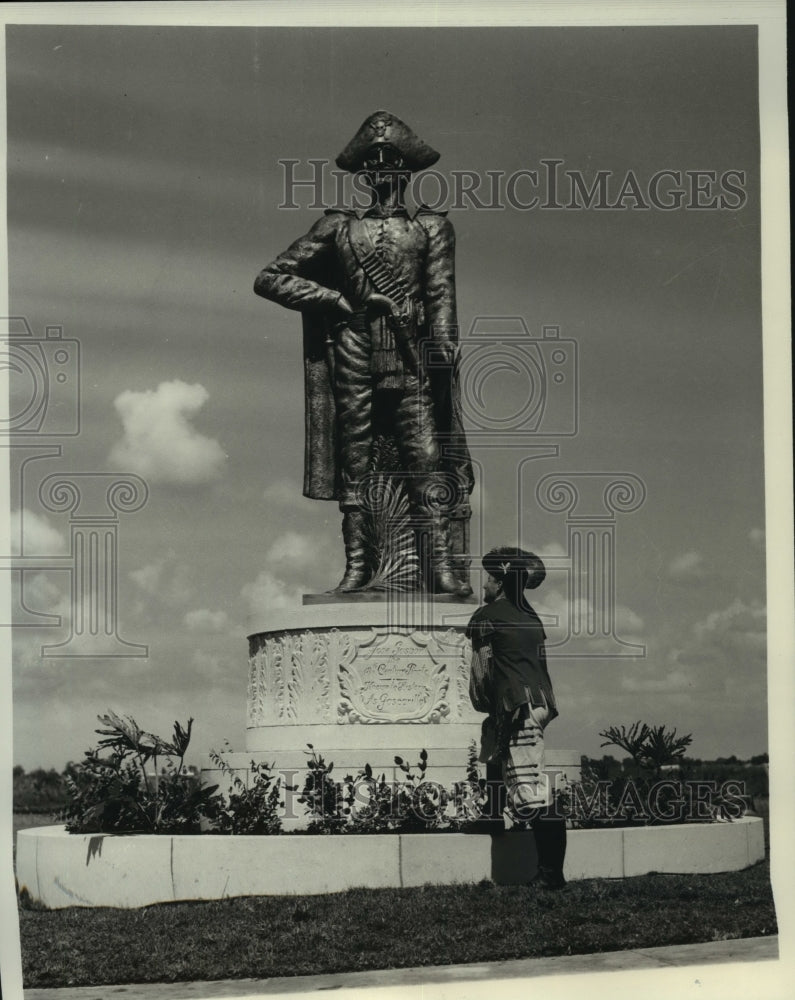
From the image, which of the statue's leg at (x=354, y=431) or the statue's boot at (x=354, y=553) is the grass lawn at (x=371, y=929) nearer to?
the statue's boot at (x=354, y=553)

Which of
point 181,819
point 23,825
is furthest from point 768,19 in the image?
point 23,825

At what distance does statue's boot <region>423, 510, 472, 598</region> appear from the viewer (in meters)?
13.0

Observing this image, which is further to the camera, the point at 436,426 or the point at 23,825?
the point at 23,825

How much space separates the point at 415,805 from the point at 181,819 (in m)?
1.73

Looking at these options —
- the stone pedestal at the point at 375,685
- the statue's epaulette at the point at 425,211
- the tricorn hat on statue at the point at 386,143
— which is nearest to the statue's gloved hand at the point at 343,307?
the statue's epaulette at the point at 425,211

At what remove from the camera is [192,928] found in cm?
1012

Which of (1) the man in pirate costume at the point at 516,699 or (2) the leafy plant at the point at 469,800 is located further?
(2) the leafy plant at the point at 469,800

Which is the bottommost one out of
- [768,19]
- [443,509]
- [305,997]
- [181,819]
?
[305,997]

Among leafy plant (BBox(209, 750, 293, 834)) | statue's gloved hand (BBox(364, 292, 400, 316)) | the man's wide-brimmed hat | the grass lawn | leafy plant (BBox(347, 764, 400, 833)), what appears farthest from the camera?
statue's gloved hand (BBox(364, 292, 400, 316))

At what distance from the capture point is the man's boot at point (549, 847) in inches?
422

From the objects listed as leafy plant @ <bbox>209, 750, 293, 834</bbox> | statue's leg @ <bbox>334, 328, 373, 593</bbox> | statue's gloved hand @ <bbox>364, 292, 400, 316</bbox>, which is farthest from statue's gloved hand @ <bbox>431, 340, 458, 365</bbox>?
leafy plant @ <bbox>209, 750, 293, 834</bbox>

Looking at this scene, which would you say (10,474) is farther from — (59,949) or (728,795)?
(728,795)

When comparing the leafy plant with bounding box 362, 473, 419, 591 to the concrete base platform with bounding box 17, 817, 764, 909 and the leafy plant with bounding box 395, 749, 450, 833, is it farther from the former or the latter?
the concrete base platform with bounding box 17, 817, 764, 909

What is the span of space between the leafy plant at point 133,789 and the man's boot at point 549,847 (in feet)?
8.28
